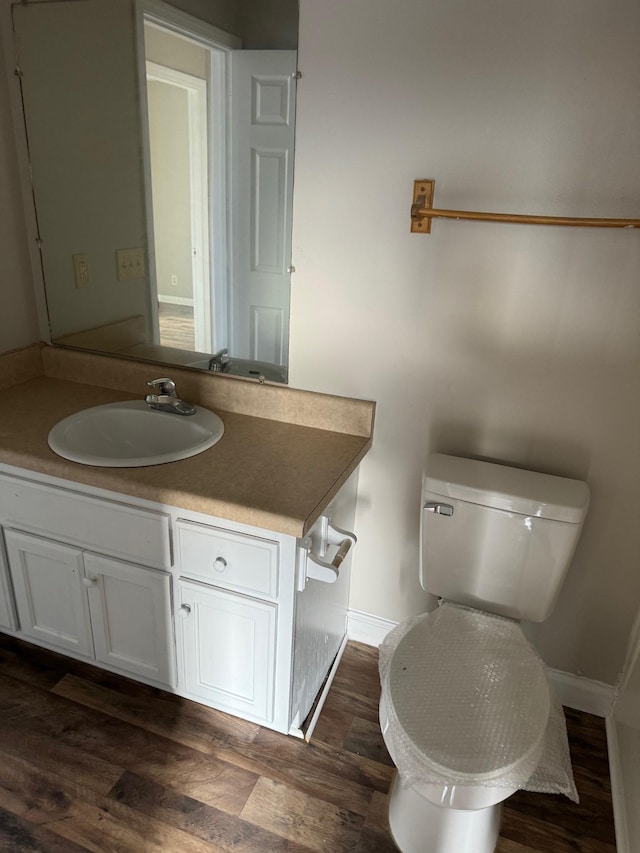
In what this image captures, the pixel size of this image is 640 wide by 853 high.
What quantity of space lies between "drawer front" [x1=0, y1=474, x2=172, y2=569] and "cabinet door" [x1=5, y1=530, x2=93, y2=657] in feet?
0.16

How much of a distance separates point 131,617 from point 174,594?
19cm

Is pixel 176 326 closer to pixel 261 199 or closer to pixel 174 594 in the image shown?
pixel 261 199

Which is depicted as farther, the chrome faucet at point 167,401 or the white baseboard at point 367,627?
the white baseboard at point 367,627

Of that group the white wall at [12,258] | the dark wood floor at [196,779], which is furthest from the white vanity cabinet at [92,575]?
the white wall at [12,258]

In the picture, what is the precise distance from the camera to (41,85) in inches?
70.8

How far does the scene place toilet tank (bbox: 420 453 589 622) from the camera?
1.44m

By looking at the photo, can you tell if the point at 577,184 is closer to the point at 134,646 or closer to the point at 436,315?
the point at 436,315

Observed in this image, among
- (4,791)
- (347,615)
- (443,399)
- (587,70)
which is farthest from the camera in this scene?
(347,615)

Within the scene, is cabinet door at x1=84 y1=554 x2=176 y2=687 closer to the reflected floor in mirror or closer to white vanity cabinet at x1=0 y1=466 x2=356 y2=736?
white vanity cabinet at x1=0 y1=466 x2=356 y2=736

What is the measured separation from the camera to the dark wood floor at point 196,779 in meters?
1.43

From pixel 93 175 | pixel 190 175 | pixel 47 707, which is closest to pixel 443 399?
pixel 190 175

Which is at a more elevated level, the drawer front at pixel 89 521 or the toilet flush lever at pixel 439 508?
the toilet flush lever at pixel 439 508

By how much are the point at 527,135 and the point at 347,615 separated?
1.48 m

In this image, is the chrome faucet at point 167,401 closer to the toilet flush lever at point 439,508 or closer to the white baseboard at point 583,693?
the toilet flush lever at point 439,508
